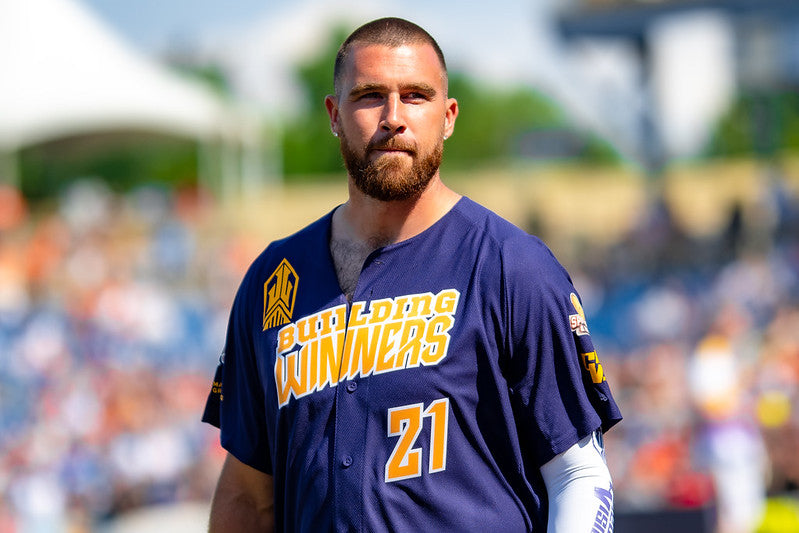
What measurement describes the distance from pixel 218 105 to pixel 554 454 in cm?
2105

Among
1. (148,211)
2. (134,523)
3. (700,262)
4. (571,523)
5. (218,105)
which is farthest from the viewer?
(148,211)

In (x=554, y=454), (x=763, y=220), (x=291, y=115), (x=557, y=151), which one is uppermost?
(x=291, y=115)

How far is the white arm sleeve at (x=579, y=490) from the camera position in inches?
87.6

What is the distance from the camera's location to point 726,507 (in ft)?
29.4

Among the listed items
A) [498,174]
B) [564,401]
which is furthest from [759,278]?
[498,174]

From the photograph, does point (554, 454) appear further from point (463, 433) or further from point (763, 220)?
point (763, 220)

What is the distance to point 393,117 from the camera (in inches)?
90.9

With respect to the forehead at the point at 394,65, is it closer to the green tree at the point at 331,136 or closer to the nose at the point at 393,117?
the nose at the point at 393,117

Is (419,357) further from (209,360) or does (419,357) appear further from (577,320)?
(209,360)

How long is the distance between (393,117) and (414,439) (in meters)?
0.66

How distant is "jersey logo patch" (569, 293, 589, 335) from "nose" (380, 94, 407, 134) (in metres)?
0.50

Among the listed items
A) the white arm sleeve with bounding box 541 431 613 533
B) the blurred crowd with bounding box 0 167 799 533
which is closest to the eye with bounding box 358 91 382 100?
the white arm sleeve with bounding box 541 431 613 533

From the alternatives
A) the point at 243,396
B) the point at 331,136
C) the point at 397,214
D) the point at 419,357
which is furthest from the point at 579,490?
the point at 331,136

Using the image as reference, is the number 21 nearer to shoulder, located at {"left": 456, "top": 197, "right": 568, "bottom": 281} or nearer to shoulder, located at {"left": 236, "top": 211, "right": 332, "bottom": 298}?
shoulder, located at {"left": 456, "top": 197, "right": 568, "bottom": 281}
